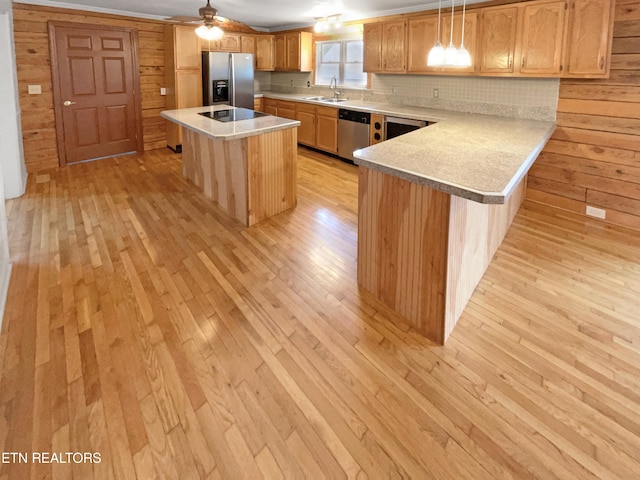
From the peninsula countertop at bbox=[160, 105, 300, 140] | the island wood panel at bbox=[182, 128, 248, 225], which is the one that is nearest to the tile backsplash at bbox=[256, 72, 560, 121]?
the peninsula countertop at bbox=[160, 105, 300, 140]

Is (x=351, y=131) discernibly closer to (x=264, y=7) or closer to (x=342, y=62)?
(x=342, y=62)

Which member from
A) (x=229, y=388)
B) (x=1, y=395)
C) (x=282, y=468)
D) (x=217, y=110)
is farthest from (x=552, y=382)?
(x=217, y=110)

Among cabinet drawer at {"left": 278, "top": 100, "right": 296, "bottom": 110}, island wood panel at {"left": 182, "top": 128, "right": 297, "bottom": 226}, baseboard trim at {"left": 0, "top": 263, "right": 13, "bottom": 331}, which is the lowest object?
baseboard trim at {"left": 0, "top": 263, "right": 13, "bottom": 331}

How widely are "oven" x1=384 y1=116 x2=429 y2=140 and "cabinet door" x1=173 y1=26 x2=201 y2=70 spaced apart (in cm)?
331

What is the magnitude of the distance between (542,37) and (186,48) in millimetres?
4913

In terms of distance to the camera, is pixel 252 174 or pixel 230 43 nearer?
pixel 252 174

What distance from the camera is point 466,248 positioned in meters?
2.31

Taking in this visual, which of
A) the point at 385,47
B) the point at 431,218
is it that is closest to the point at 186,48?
the point at 385,47

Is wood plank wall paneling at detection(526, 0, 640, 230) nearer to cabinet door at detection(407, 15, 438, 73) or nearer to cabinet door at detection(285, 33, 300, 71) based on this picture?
cabinet door at detection(407, 15, 438, 73)

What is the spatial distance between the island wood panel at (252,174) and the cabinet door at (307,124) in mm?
2459

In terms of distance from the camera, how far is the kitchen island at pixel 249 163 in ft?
11.6

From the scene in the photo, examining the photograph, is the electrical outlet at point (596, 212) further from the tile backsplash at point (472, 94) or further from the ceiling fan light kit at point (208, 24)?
the ceiling fan light kit at point (208, 24)

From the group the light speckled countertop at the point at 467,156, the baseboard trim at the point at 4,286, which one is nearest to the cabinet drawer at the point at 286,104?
the light speckled countertop at the point at 467,156

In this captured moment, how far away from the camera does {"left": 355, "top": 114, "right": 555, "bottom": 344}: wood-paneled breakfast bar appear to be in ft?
6.50
